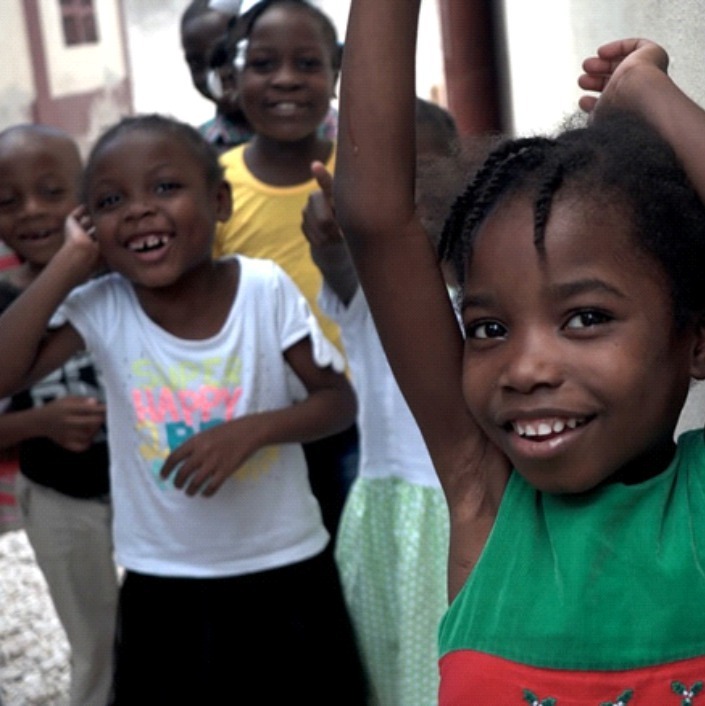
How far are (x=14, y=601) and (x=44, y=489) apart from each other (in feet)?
5.86

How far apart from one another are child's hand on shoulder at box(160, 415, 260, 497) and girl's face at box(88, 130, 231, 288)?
1.16ft

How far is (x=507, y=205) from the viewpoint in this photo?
161 cm

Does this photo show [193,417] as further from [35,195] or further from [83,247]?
[35,195]

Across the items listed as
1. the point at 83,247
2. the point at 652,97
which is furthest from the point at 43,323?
the point at 652,97

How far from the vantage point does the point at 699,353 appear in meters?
1.63

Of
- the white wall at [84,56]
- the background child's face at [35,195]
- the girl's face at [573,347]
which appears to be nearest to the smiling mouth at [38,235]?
the background child's face at [35,195]

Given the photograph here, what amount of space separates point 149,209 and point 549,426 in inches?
66.8

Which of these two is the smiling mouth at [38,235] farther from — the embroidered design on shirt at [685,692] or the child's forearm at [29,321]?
the embroidered design on shirt at [685,692]

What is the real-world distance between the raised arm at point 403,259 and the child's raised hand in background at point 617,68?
0.27 metres

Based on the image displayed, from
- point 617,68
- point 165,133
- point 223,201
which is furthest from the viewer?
point 223,201

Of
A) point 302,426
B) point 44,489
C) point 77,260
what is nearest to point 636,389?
point 302,426

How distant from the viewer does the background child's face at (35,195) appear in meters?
3.69

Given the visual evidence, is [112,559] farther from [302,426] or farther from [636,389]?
[636,389]

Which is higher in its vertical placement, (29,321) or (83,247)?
(83,247)
